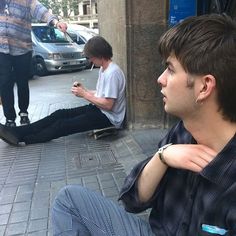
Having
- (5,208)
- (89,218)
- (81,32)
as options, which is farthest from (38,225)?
(81,32)

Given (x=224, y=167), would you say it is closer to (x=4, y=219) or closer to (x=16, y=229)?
(x=16, y=229)

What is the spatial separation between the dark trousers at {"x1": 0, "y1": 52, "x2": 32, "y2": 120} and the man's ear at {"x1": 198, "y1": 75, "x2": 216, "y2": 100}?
4.15 metres

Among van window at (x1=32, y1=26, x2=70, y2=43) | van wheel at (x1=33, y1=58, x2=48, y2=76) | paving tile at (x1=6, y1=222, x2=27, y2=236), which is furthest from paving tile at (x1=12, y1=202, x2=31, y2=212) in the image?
van window at (x1=32, y1=26, x2=70, y2=43)

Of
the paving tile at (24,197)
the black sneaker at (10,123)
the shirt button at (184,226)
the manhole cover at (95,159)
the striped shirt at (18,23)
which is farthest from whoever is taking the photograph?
the black sneaker at (10,123)

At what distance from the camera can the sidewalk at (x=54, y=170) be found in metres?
3.22

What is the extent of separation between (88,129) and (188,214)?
11.2 ft

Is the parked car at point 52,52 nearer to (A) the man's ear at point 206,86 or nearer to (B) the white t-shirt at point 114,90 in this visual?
(B) the white t-shirt at point 114,90

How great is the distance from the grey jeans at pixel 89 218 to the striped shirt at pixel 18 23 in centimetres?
364

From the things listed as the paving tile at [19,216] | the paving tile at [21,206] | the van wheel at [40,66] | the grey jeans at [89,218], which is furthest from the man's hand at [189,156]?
the van wheel at [40,66]

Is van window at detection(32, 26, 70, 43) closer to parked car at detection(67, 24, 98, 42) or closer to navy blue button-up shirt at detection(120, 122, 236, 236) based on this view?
parked car at detection(67, 24, 98, 42)

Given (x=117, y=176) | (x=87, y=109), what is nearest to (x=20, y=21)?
(x=87, y=109)

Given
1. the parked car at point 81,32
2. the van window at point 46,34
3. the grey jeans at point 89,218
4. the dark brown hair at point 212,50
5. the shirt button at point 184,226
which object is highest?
the dark brown hair at point 212,50

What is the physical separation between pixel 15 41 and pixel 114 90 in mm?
1494

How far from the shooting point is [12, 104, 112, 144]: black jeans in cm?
484
